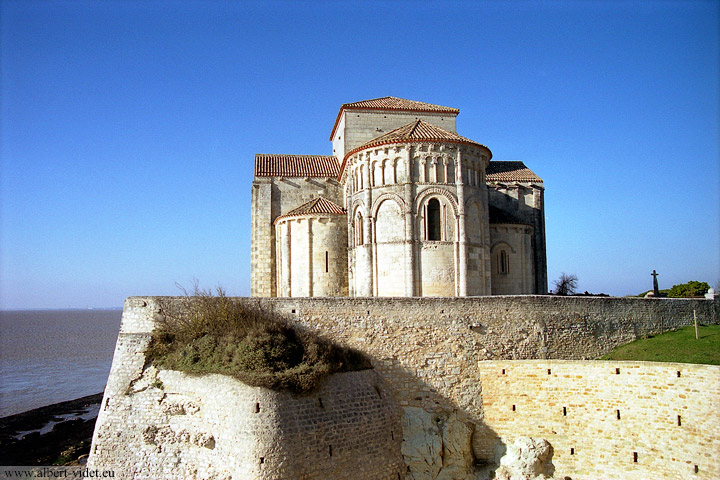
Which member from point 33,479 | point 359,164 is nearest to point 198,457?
point 33,479

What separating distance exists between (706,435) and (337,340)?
1000 cm

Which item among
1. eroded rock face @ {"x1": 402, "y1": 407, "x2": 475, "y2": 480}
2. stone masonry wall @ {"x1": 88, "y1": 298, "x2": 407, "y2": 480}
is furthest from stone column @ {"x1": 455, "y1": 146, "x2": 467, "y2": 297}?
stone masonry wall @ {"x1": 88, "y1": 298, "x2": 407, "y2": 480}

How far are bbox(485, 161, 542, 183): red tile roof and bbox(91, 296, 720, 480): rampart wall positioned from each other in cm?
1023

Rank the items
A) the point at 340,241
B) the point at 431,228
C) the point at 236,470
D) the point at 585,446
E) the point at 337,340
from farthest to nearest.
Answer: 1. the point at 340,241
2. the point at 431,228
3. the point at 337,340
4. the point at 585,446
5. the point at 236,470

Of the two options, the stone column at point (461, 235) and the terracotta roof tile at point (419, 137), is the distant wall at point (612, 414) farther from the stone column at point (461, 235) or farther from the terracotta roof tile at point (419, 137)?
the terracotta roof tile at point (419, 137)

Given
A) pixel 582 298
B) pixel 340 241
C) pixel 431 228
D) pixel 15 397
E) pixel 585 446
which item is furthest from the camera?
pixel 15 397

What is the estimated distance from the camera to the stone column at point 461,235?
784 inches

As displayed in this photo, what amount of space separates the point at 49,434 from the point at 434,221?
736 inches

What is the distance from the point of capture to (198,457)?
13.4m

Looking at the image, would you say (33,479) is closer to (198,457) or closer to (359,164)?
(198,457)

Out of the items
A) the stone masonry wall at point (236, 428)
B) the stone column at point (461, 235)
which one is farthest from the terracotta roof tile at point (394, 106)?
the stone masonry wall at point (236, 428)

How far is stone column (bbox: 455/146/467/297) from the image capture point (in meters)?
19.9

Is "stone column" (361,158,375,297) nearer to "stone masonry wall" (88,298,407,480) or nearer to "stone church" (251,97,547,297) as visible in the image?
"stone church" (251,97,547,297)

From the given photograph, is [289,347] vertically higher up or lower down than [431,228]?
lower down
